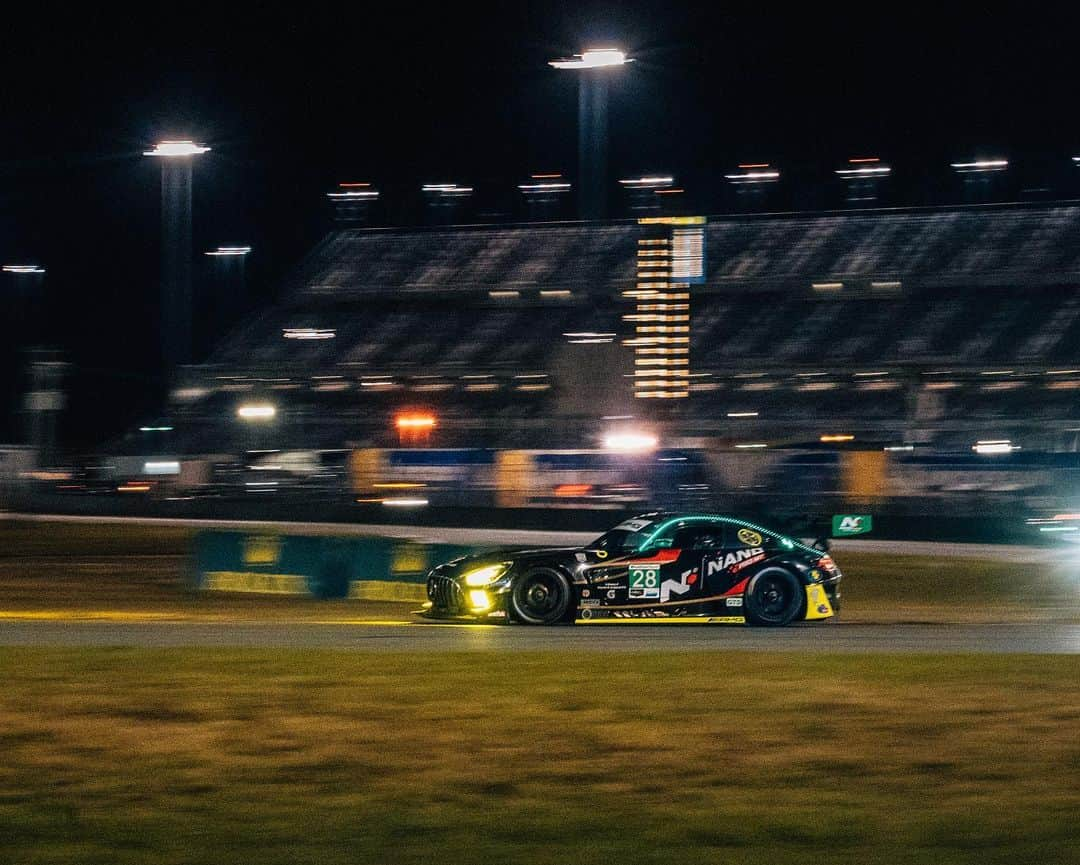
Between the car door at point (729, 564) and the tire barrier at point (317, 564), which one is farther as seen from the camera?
the tire barrier at point (317, 564)

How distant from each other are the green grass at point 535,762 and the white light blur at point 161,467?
4467cm

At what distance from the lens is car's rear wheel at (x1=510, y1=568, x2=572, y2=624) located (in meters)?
16.0

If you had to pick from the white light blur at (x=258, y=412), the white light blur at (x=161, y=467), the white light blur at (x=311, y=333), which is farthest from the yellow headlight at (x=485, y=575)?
the white light blur at (x=311, y=333)

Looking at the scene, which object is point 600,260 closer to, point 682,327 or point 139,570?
point 682,327

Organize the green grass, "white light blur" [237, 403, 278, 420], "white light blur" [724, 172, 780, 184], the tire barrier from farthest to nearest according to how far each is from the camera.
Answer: "white light blur" [724, 172, 780, 184]
"white light blur" [237, 403, 278, 420]
the tire barrier
the green grass

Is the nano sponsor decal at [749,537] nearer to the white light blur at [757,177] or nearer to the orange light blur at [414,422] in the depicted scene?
the orange light blur at [414,422]

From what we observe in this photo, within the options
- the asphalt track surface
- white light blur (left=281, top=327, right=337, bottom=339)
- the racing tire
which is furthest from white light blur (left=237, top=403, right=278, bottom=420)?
the racing tire

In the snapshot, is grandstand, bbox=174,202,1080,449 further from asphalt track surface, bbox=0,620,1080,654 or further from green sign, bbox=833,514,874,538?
asphalt track surface, bbox=0,620,1080,654

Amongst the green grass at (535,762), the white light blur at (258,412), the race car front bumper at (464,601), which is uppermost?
the white light blur at (258,412)

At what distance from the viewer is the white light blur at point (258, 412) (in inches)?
2532

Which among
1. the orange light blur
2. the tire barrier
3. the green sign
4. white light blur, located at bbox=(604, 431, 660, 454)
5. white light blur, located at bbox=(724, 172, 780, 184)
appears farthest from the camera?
white light blur, located at bbox=(724, 172, 780, 184)

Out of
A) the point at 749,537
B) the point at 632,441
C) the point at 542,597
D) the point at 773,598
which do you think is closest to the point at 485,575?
the point at 542,597

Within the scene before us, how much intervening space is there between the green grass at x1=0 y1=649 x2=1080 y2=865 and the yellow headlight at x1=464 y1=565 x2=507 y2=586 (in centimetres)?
440

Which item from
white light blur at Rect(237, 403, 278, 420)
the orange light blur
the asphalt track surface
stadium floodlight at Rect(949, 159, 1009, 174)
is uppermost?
stadium floodlight at Rect(949, 159, 1009, 174)
